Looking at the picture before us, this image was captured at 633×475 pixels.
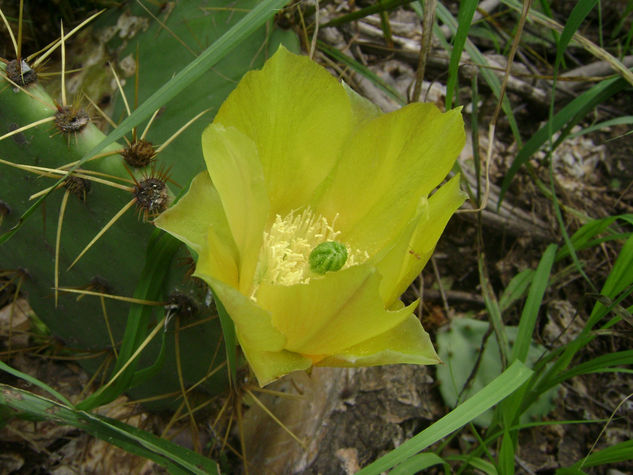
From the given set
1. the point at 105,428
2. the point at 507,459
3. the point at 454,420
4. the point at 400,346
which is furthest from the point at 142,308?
the point at 507,459

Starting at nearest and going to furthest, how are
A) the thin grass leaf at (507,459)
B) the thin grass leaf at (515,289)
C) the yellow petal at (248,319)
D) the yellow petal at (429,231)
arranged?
the yellow petal at (248,319)
the yellow petal at (429,231)
the thin grass leaf at (507,459)
the thin grass leaf at (515,289)

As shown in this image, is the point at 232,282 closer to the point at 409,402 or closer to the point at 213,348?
the point at 213,348

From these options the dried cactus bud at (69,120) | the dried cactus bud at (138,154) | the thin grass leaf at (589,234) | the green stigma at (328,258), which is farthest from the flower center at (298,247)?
the thin grass leaf at (589,234)

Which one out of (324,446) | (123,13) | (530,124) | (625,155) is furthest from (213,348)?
(625,155)

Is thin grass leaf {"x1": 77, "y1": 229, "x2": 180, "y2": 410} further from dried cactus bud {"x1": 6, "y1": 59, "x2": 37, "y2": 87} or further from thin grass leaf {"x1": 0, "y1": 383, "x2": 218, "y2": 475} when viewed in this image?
dried cactus bud {"x1": 6, "y1": 59, "x2": 37, "y2": 87}

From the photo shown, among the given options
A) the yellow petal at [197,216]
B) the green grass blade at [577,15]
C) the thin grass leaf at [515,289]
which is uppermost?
the green grass blade at [577,15]

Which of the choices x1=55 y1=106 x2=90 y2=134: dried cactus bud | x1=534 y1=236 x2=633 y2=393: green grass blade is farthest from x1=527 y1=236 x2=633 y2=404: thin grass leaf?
x1=55 y1=106 x2=90 y2=134: dried cactus bud

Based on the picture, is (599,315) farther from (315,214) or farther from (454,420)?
(315,214)

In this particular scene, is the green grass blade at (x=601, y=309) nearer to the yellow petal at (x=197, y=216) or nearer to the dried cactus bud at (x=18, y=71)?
the yellow petal at (x=197, y=216)

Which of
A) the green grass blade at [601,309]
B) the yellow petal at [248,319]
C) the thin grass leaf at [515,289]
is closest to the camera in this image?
the yellow petal at [248,319]
